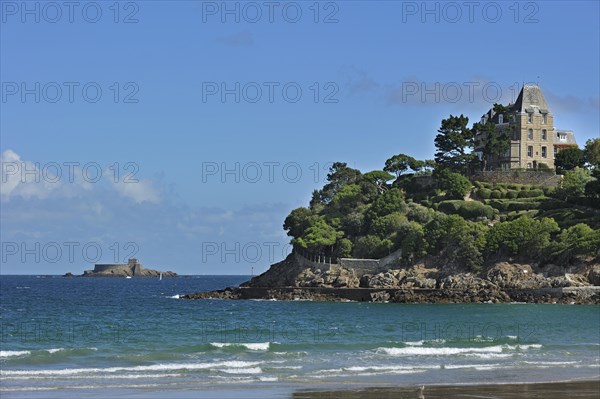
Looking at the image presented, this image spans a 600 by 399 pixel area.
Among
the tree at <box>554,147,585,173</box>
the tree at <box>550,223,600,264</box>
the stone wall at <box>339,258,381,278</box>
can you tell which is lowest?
the stone wall at <box>339,258,381,278</box>

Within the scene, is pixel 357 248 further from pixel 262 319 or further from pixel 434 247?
pixel 262 319

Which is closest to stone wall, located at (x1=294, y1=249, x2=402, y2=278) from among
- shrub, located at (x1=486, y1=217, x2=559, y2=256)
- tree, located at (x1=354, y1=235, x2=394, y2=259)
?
tree, located at (x1=354, y1=235, x2=394, y2=259)

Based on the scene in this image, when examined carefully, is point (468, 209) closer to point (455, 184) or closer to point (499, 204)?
point (499, 204)

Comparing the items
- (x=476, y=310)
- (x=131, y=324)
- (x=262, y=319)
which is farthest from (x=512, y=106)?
(x=131, y=324)

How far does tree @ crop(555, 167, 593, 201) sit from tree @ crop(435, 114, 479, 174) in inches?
524

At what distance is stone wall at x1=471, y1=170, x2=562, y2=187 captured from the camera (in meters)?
108

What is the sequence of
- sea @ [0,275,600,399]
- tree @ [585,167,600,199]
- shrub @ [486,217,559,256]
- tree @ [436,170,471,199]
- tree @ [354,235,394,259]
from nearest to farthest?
1. sea @ [0,275,600,399]
2. shrub @ [486,217,559,256]
3. tree @ [354,235,394,259]
4. tree @ [585,167,600,199]
5. tree @ [436,170,471,199]

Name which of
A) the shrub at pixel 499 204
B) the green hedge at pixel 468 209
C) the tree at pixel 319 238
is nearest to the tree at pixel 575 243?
the green hedge at pixel 468 209

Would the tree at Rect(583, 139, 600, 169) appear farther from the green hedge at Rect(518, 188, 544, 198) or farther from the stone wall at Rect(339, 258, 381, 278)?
Answer: the stone wall at Rect(339, 258, 381, 278)

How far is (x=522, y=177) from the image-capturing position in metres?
108

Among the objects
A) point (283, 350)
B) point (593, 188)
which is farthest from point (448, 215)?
point (283, 350)

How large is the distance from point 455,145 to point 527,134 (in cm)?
875

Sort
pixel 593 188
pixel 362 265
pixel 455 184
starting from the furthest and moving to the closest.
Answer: pixel 455 184, pixel 593 188, pixel 362 265

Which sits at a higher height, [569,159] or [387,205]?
[569,159]
